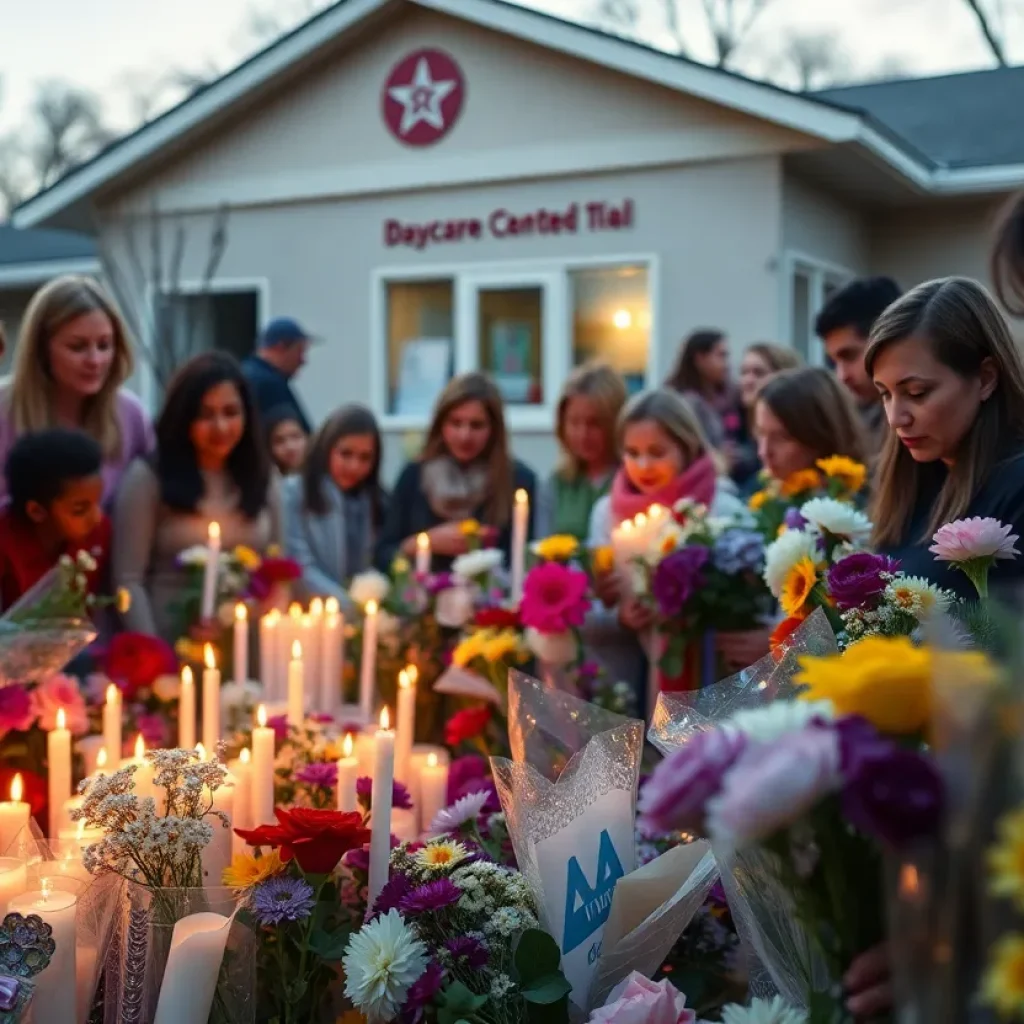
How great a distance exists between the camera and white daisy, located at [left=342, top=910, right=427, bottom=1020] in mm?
1371

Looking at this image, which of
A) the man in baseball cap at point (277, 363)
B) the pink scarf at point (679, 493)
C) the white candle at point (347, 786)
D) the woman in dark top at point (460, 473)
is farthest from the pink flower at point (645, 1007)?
the man in baseball cap at point (277, 363)

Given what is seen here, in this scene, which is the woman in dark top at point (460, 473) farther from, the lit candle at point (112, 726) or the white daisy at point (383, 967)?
the white daisy at point (383, 967)

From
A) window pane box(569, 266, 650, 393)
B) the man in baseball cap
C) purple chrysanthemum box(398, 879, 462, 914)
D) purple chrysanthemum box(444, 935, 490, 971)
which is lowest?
purple chrysanthemum box(444, 935, 490, 971)

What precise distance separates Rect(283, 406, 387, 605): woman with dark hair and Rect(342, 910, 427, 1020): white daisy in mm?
3420

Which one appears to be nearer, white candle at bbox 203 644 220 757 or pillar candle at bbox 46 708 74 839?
pillar candle at bbox 46 708 74 839

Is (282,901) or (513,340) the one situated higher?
(513,340)

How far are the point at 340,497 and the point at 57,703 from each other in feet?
8.42

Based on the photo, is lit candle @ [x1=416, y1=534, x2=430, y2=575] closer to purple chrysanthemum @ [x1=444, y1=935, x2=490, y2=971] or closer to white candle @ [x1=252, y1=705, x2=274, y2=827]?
white candle @ [x1=252, y1=705, x2=274, y2=827]

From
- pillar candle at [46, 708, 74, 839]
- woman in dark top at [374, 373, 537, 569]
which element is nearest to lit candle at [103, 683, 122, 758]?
pillar candle at [46, 708, 74, 839]

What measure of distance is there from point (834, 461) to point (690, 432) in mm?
1069

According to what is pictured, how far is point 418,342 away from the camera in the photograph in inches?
438

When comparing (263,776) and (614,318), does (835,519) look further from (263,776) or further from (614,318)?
(614,318)

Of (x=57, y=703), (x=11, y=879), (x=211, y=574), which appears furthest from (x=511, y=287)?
(x=11, y=879)

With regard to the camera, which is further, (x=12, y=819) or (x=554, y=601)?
(x=554, y=601)
